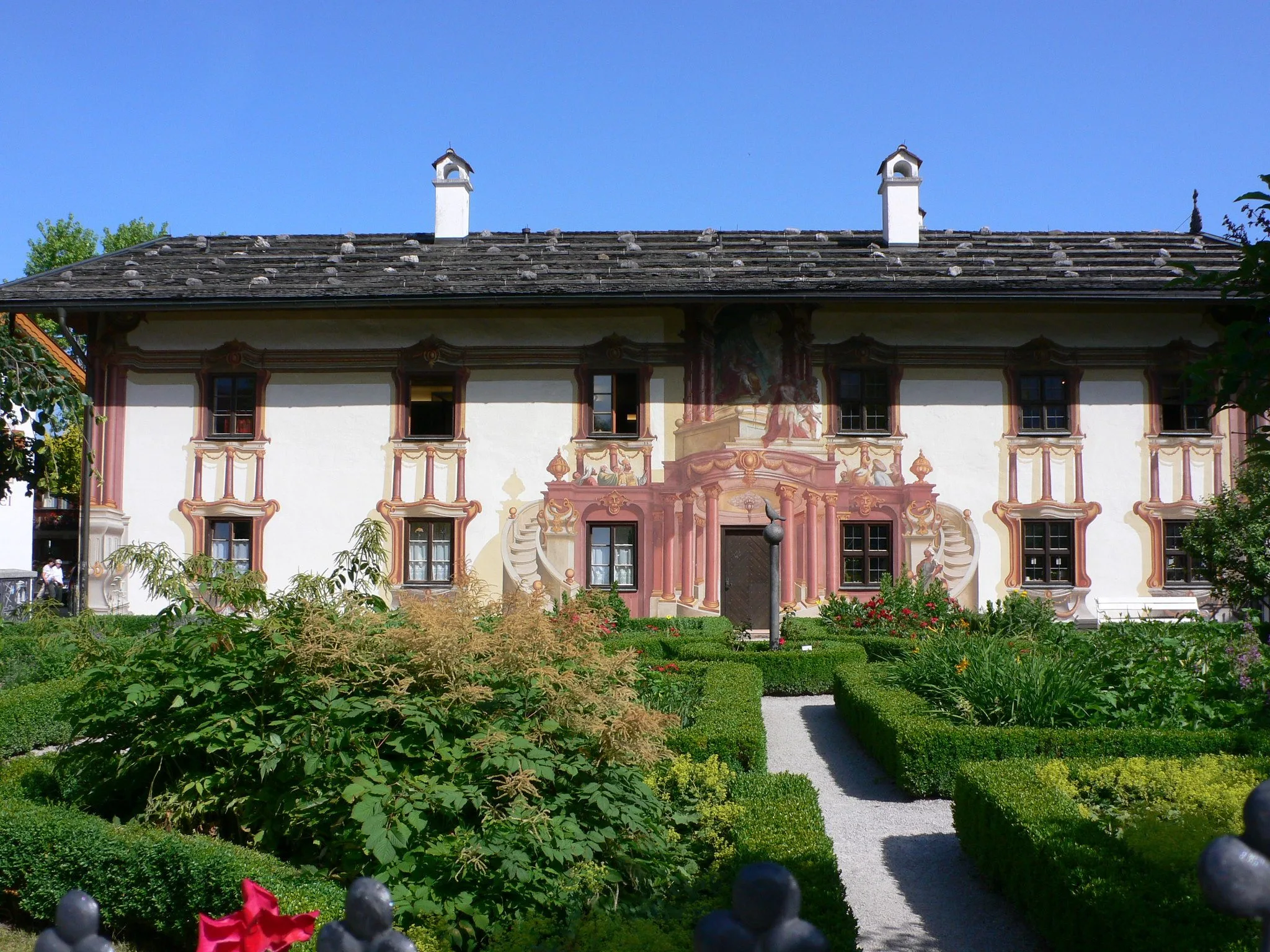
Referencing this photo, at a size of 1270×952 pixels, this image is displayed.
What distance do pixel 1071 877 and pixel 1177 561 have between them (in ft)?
48.8

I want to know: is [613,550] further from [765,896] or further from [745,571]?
[765,896]

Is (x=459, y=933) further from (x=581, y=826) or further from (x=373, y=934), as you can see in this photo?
(x=373, y=934)

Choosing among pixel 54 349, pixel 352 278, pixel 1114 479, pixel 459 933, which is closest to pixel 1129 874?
pixel 459 933

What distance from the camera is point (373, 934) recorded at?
6.07 ft

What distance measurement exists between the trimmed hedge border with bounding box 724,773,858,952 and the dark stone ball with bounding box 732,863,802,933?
2.01m

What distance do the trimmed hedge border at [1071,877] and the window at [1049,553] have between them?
1193cm

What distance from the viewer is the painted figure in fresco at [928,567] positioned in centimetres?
1770

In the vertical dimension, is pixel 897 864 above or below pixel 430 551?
below

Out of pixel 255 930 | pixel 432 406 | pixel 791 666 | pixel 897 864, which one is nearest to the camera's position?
pixel 255 930

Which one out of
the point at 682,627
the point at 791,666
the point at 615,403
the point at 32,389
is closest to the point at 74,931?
the point at 32,389

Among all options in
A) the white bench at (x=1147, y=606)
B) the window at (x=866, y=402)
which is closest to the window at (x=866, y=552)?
the window at (x=866, y=402)

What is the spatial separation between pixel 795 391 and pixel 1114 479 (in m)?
5.52

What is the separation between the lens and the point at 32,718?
9.70 metres

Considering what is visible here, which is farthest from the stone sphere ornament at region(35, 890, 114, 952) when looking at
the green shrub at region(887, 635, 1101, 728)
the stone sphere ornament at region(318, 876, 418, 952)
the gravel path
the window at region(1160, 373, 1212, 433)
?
the window at region(1160, 373, 1212, 433)
